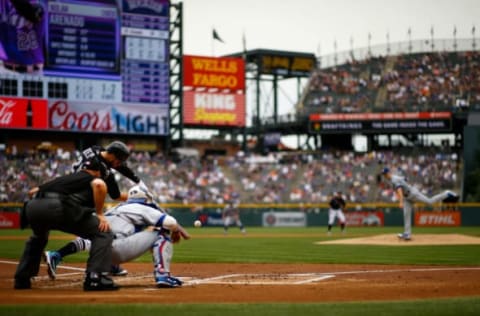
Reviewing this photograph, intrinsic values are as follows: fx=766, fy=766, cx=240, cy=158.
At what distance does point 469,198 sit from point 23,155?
27376 millimetres

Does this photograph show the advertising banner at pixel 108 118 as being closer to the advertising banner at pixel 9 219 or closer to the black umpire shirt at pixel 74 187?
the advertising banner at pixel 9 219

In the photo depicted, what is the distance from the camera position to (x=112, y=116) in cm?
4522

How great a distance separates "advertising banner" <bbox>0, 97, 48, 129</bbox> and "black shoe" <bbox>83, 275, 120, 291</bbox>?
113 ft

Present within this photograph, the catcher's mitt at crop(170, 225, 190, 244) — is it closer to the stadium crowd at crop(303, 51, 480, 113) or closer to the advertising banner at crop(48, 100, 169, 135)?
the advertising banner at crop(48, 100, 169, 135)

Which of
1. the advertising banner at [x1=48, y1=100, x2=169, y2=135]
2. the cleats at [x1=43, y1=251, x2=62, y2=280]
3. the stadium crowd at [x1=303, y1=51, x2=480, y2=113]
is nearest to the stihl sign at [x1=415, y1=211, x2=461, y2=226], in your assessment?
the stadium crowd at [x1=303, y1=51, x2=480, y2=113]

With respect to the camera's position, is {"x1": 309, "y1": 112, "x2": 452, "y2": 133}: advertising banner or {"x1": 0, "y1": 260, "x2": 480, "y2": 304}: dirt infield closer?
{"x1": 0, "y1": 260, "x2": 480, "y2": 304}: dirt infield

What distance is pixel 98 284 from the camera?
961cm

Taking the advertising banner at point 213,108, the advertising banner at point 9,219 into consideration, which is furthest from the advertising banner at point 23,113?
the advertising banner at point 213,108

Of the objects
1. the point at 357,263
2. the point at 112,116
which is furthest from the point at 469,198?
the point at 357,263

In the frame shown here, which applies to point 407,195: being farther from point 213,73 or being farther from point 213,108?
point 213,73

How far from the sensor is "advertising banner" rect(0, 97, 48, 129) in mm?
42375

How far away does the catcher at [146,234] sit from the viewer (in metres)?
9.99

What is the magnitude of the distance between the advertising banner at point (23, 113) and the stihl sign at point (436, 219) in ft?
72.8

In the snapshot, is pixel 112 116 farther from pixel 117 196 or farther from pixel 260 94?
pixel 117 196
